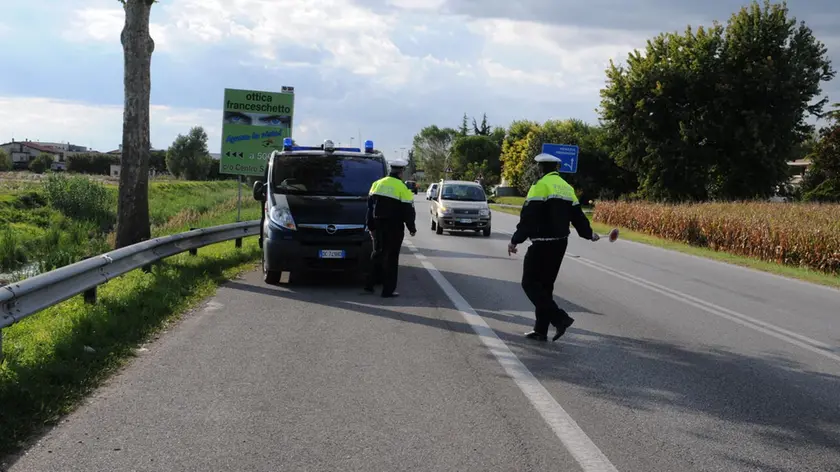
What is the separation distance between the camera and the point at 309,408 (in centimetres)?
536

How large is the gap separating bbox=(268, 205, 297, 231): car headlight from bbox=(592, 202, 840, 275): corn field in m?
12.7

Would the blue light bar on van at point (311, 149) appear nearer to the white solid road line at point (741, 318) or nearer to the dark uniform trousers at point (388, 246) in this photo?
the dark uniform trousers at point (388, 246)

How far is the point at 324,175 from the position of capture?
1260cm

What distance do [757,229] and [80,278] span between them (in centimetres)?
1813

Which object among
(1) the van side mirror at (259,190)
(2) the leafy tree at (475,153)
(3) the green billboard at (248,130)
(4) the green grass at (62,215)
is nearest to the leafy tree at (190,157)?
(2) the leafy tree at (475,153)

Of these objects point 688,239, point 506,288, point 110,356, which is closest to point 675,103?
point 688,239

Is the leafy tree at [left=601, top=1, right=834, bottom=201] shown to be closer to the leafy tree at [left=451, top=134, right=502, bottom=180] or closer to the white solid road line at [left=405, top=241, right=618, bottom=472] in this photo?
the white solid road line at [left=405, top=241, right=618, bottom=472]

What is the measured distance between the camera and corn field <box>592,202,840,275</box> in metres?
18.5

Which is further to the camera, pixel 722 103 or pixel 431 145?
pixel 431 145

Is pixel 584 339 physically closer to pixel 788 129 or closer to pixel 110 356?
pixel 110 356

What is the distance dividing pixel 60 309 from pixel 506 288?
608 centimetres

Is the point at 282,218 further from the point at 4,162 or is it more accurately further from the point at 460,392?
the point at 4,162

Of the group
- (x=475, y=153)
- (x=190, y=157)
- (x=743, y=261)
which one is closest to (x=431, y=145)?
(x=475, y=153)

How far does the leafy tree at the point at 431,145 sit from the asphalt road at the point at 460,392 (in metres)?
143
